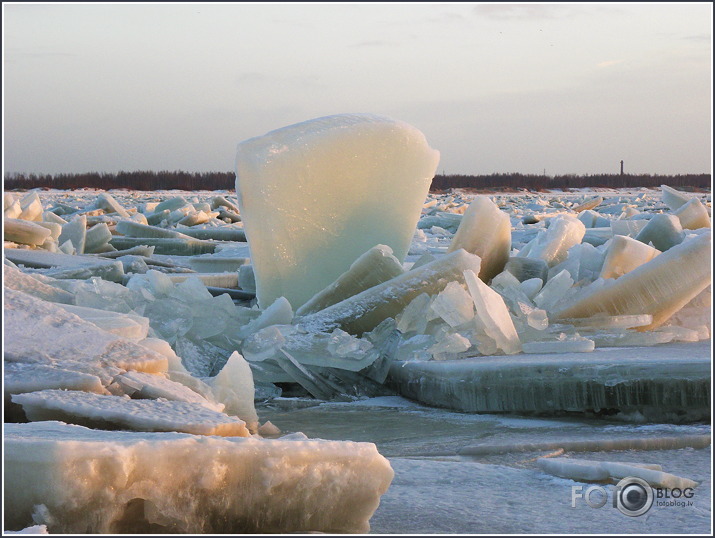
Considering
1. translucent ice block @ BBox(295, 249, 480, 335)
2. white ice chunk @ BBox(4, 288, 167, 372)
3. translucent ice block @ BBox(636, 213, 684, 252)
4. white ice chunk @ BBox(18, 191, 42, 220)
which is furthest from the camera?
white ice chunk @ BBox(18, 191, 42, 220)

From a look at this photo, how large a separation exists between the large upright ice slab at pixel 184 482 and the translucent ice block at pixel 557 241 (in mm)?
2404

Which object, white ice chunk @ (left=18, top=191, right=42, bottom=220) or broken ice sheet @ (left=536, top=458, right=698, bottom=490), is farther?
white ice chunk @ (left=18, top=191, right=42, bottom=220)

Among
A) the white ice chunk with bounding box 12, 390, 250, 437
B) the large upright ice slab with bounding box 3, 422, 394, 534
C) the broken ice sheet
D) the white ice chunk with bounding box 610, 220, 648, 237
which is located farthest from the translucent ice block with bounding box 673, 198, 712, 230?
the large upright ice slab with bounding box 3, 422, 394, 534

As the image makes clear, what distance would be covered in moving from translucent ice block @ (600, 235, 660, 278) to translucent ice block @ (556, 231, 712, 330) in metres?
0.25

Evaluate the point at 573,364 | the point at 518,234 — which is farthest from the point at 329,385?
the point at 518,234

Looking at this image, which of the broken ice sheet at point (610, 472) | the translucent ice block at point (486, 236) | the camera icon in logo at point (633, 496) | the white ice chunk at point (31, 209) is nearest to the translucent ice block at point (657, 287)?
the translucent ice block at point (486, 236)

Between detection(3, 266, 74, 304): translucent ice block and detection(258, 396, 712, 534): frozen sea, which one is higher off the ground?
detection(3, 266, 74, 304): translucent ice block

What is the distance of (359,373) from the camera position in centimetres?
296

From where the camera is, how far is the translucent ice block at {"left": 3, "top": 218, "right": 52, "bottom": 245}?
16.9 ft

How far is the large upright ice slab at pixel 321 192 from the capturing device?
3.48 m

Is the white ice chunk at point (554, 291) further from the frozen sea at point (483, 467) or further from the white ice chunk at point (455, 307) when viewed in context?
the frozen sea at point (483, 467)

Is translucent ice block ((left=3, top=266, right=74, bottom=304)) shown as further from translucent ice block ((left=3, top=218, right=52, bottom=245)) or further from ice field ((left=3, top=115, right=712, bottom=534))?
translucent ice block ((left=3, top=218, right=52, bottom=245))

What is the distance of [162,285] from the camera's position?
11.2ft

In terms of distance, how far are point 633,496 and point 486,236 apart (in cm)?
196
